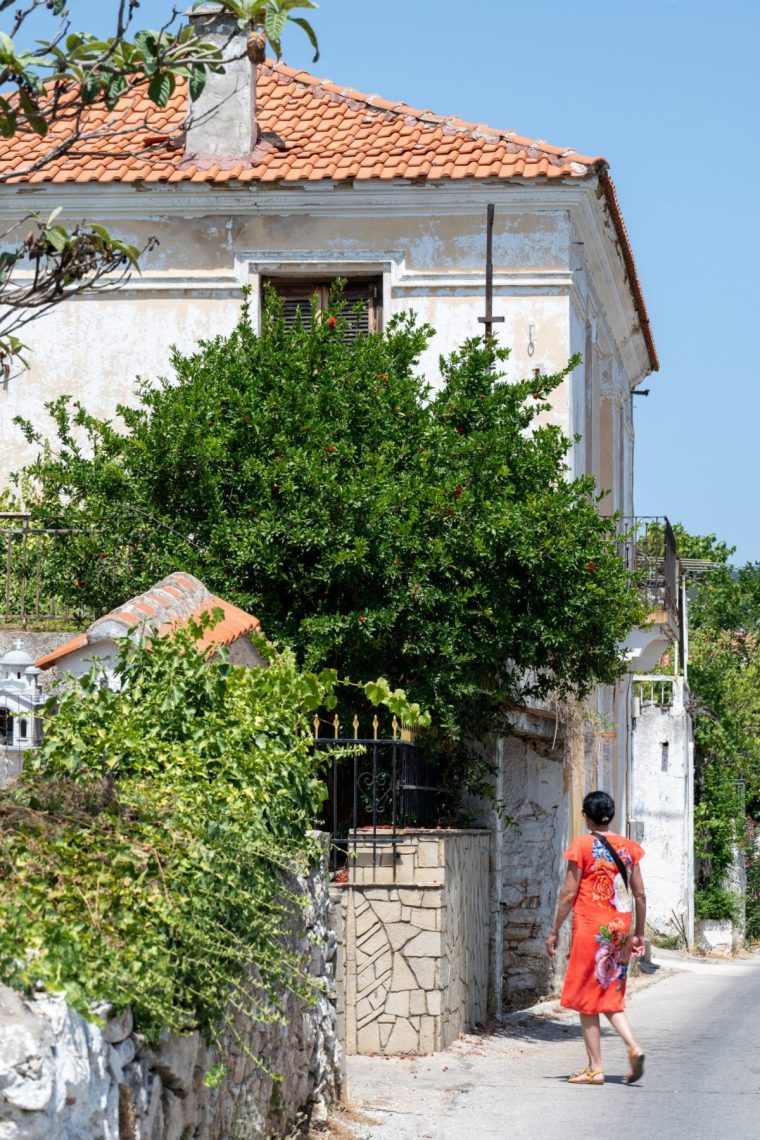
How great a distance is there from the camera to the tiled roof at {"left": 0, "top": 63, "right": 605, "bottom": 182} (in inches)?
656

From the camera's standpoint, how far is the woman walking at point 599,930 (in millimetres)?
9195

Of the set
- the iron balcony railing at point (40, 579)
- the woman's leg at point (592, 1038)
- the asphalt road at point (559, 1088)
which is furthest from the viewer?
the iron balcony railing at point (40, 579)

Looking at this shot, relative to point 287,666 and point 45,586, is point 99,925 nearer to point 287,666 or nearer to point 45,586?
point 287,666

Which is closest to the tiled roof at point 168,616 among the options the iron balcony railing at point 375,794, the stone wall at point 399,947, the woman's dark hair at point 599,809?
the iron balcony railing at point 375,794

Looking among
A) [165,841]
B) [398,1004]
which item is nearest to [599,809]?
[398,1004]

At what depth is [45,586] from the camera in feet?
43.8

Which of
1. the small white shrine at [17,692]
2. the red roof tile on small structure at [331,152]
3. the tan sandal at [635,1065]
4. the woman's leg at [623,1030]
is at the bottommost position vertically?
the tan sandal at [635,1065]

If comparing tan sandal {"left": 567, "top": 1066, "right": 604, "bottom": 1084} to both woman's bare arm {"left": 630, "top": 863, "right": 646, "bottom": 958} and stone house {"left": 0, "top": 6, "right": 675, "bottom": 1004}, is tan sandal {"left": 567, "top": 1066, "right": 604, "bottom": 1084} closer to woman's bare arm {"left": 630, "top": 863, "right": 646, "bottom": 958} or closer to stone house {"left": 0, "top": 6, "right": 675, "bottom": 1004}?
woman's bare arm {"left": 630, "top": 863, "right": 646, "bottom": 958}

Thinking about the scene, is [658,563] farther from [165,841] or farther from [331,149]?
[165,841]

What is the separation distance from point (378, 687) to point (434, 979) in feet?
7.57

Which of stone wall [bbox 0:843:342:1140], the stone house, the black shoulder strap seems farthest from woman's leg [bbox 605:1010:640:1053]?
the stone house

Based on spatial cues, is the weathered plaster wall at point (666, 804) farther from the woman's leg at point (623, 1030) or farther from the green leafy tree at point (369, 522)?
the woman's leg at point (623, 1030)

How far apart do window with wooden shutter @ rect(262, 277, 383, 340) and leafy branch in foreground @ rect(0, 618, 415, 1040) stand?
9.82 m

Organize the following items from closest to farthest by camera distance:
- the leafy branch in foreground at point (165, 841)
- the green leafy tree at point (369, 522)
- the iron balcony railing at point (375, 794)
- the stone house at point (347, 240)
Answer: the leafy branch in foreground at point (165, 841)
the iron balcony railing at point (375, 794)
the green leafy tree at point (369, 522)
the stone house at point (347, 240)
